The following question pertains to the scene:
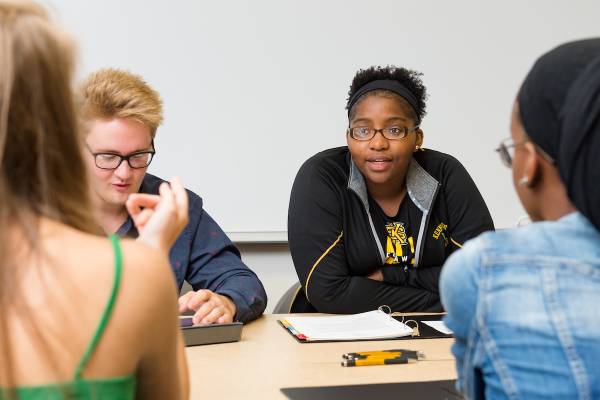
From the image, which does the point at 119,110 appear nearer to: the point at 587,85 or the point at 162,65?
the point at 162,65

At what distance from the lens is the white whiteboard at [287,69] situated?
Result: 11.3ft

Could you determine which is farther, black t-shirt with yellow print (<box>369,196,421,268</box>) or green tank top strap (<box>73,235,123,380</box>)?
black t-shirt with yellow print (<box>369,196,421,268</box>)

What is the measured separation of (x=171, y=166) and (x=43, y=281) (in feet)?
8.70

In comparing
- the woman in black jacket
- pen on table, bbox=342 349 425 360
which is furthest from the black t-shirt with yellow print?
pen on table, bbox=342 349 425 360

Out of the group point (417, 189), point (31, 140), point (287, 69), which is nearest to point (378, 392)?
point (31, 140)

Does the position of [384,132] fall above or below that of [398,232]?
above

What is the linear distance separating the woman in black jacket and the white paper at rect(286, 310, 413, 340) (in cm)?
24

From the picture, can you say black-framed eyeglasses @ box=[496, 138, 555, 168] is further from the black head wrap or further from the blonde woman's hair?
the blonde woman's hair

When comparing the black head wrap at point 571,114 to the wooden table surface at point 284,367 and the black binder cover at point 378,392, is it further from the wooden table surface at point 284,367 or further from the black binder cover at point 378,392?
the wooden table surface at point 284,367

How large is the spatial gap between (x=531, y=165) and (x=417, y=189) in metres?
1.64

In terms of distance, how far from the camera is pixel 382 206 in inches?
110

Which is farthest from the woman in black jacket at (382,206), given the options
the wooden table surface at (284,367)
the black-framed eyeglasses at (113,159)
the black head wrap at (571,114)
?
the black head wrap at (571,114)

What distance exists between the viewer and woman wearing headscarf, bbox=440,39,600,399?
1.07m

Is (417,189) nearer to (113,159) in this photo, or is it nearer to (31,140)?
(113,159)
